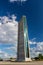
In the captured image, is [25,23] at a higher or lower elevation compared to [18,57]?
higher

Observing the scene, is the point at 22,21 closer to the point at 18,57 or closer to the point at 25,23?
the point at 25,23

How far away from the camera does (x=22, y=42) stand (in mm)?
81750

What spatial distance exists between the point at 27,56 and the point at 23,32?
12.0 metres

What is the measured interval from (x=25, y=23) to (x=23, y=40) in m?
9.01

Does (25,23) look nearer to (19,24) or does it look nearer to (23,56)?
(19,24)

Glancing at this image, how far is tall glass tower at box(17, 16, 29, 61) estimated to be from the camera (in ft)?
262

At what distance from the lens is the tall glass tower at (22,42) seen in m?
79.9

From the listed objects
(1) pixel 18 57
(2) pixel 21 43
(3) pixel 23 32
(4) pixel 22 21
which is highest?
(4) pixel 22 21

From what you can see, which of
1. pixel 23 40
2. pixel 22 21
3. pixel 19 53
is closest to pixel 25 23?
pixel 22 21

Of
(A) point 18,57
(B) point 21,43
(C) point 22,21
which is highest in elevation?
(C) point 22,21

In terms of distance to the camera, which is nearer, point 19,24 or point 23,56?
point 23,56

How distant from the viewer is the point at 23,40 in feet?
268

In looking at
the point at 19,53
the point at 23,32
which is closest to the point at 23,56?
the point at 19,53

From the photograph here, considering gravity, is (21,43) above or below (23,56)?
above
